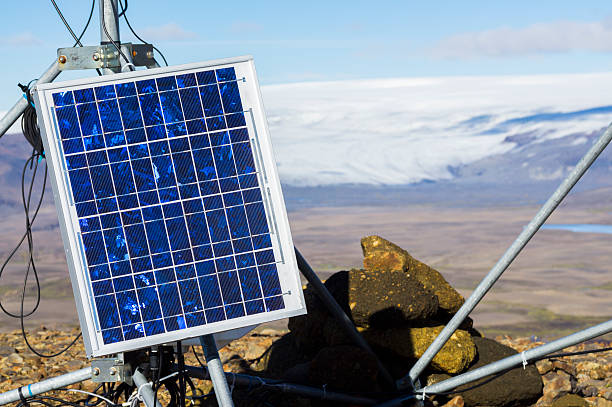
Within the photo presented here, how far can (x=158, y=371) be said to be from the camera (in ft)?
22.3

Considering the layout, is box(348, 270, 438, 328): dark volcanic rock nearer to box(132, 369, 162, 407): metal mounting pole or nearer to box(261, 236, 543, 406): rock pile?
box(261, 236, 543, 406): rock pile

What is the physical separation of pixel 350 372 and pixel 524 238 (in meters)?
2.64

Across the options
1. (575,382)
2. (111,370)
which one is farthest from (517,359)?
(111,370)

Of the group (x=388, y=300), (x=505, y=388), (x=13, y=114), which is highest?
(x=13, y=114)

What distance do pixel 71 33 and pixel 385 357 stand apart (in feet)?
18.2

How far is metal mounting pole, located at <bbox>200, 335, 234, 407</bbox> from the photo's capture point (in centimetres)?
644

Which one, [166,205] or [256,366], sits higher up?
[166,205]

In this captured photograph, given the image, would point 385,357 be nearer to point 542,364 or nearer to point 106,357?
point 542,364

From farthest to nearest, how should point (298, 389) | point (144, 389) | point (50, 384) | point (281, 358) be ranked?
1. point (281, 358)
2. point (298, 389)
3. point (50, 384)
4. point (144, 389)

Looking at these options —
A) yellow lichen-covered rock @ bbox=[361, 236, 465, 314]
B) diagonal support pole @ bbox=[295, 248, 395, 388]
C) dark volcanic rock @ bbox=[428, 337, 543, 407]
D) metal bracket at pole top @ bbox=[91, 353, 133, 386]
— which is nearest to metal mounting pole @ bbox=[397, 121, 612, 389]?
diagonal support pole @ bbox=[295, 248, 395, 388]

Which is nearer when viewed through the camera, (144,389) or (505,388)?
(144,389)

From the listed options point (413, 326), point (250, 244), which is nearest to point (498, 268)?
point (413, 326)

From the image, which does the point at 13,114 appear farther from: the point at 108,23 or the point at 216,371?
the point at 216,371

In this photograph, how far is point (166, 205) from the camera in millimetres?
6367
